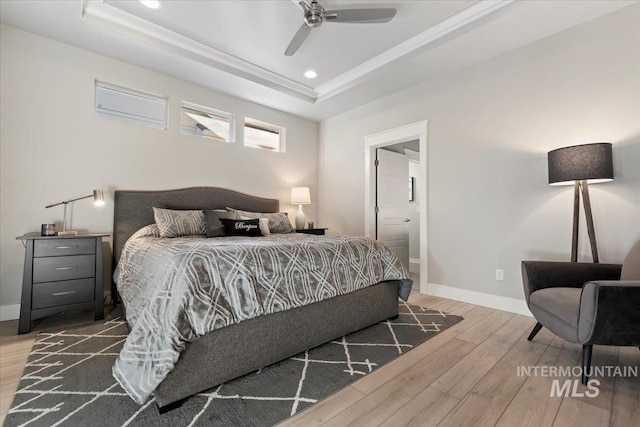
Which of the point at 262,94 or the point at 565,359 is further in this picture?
the point at 262,94

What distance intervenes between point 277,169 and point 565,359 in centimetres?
401

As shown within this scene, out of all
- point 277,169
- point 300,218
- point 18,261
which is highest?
point 277,169

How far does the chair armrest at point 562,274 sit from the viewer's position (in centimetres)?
205

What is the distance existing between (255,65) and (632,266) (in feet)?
13.1

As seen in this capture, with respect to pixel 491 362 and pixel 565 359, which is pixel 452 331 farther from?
pixel 565 359

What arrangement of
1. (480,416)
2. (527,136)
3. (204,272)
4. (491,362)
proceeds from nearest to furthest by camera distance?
(480,416) < (204,272) < (491,362) < (527,136)

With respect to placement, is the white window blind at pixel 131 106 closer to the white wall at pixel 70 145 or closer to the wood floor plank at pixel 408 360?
the white wall at pixel 70 145

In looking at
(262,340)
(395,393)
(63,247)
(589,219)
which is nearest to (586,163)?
(589,219)

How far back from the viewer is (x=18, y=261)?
2711 millimetres

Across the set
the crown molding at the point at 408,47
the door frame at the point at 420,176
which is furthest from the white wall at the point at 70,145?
the door frame at the point at 420,176

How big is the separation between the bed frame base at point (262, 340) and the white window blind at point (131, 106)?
306 centimetres

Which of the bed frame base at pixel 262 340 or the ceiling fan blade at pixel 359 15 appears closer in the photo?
the bed frame base at pixel 262 340

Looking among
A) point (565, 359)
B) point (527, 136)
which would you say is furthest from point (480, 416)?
point (527, 136)

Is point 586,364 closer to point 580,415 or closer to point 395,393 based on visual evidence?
point 580,415
